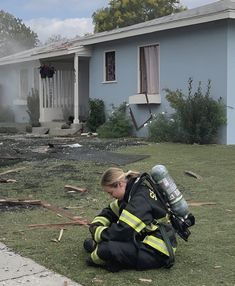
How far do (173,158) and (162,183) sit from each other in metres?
6.89

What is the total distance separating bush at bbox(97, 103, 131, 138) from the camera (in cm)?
1750

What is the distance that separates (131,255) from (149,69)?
13311mm

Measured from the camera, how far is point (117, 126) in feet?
57.6

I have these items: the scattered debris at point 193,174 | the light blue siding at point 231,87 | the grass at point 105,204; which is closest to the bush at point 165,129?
the light blue siding at point 231,87

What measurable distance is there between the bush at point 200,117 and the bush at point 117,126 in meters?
3.50

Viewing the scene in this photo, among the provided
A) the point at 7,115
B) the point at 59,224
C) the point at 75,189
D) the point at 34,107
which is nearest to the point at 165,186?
the point at 59,224

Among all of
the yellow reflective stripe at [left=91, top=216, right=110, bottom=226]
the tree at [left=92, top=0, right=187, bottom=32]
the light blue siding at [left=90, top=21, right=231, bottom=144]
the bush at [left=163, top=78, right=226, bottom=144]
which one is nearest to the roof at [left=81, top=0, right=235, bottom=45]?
the light blue siding at [left=90, top=21, right=231, bottom=144]

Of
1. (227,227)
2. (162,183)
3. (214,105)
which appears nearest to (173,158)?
(214,105)

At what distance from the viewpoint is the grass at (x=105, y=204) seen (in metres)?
4.38

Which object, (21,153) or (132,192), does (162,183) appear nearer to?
(132,192)

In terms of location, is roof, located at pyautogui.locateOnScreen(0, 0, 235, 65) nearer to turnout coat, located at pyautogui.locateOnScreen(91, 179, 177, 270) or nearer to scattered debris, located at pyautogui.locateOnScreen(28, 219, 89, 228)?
scattered debris, located at pyautogui.locateOnScreen(28, 219, 89, 228)

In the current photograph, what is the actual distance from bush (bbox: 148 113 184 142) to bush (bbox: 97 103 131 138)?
2.06 m

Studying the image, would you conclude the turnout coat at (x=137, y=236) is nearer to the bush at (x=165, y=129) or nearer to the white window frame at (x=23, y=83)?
the bush at (x=165, y=129)

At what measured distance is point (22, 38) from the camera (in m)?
60.0
